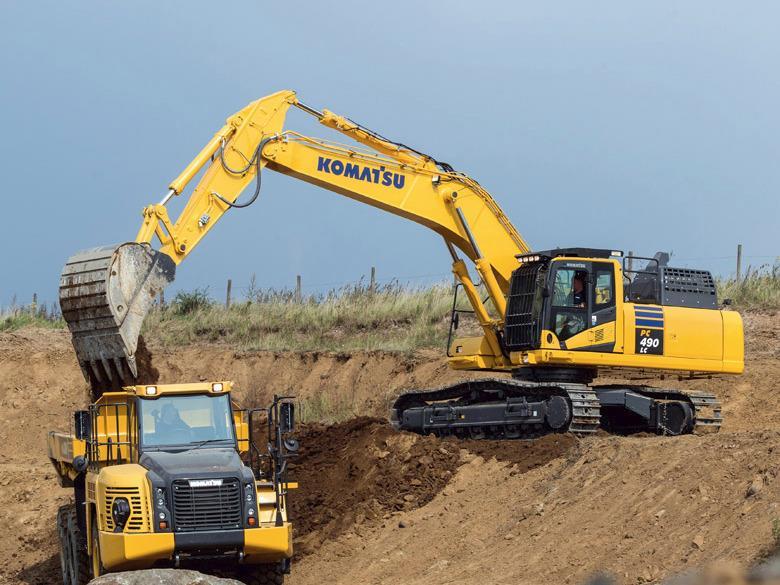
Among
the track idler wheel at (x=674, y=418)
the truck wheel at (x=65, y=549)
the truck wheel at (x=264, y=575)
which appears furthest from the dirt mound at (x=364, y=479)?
the track idler wheel at (x=674, y=418)

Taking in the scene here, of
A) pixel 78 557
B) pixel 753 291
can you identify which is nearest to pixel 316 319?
pixel 753 291

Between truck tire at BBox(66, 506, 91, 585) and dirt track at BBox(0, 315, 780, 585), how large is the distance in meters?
2.66

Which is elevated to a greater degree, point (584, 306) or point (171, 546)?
point (584, 306)

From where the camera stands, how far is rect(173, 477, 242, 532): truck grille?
41.7 feet

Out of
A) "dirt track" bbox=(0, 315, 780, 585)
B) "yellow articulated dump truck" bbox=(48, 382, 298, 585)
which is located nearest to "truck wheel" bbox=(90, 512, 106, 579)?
"yellow articulated dump truck" bbox=(48, 382, 298, 585)

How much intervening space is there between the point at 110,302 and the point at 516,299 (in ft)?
23.2

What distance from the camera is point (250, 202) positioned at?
1841cm

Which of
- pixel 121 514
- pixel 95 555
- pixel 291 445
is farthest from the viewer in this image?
pixel 95 555

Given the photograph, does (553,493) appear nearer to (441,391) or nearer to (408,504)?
(408,504)

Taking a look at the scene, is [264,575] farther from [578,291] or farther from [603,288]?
[603,288]

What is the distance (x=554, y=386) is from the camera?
746 inches

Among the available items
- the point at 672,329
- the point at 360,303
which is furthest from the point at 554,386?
the point at 360,303

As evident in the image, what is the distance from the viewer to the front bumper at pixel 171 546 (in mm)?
12508

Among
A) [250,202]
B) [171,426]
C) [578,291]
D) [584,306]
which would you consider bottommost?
[171,426]
